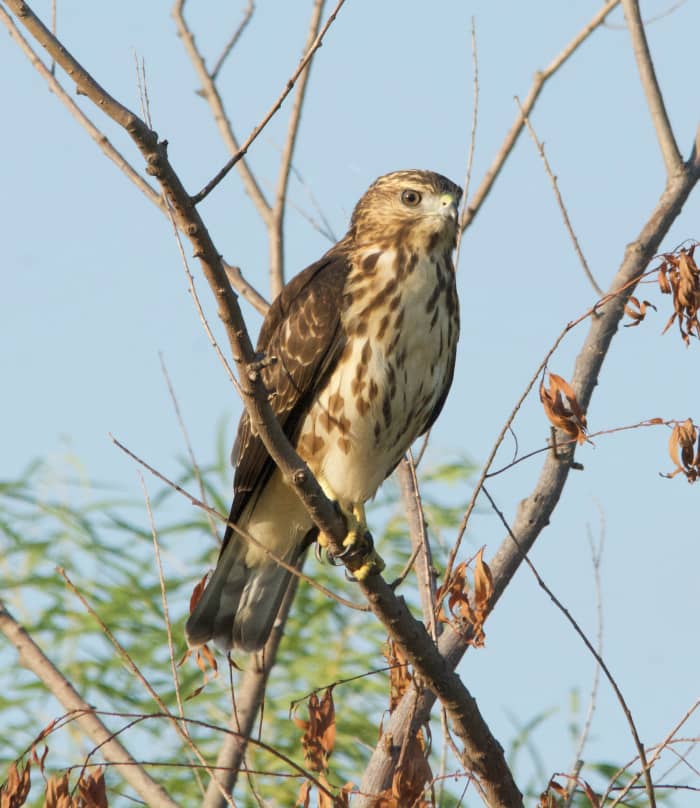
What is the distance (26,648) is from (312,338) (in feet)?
4.48

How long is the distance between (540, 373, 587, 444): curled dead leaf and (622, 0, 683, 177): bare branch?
181 centimetres

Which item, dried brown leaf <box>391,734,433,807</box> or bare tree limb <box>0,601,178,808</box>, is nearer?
dried brown leaf <box>391,734,433,807</box>

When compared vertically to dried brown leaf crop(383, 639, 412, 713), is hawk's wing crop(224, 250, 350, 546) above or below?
above

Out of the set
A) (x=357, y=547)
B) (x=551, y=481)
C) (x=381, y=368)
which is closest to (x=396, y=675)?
→ (x=357, y=547)

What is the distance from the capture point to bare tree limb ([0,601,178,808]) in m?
4.39

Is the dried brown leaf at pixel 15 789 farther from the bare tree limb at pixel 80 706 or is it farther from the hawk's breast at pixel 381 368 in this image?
the hawk's breast at pixel 381 368

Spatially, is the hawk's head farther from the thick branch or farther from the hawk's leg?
the thick branch

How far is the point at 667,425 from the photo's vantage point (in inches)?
136

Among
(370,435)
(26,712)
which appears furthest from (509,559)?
(26,712)

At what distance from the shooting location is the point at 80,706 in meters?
4.36

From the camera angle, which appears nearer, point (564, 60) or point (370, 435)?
point (370, 435)

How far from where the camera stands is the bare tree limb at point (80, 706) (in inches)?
173

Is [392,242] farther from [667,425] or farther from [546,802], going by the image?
[546,802]

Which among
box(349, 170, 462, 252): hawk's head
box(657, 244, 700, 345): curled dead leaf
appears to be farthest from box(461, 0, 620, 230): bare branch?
box(657, 244, 700, 345): curled dead leaf
